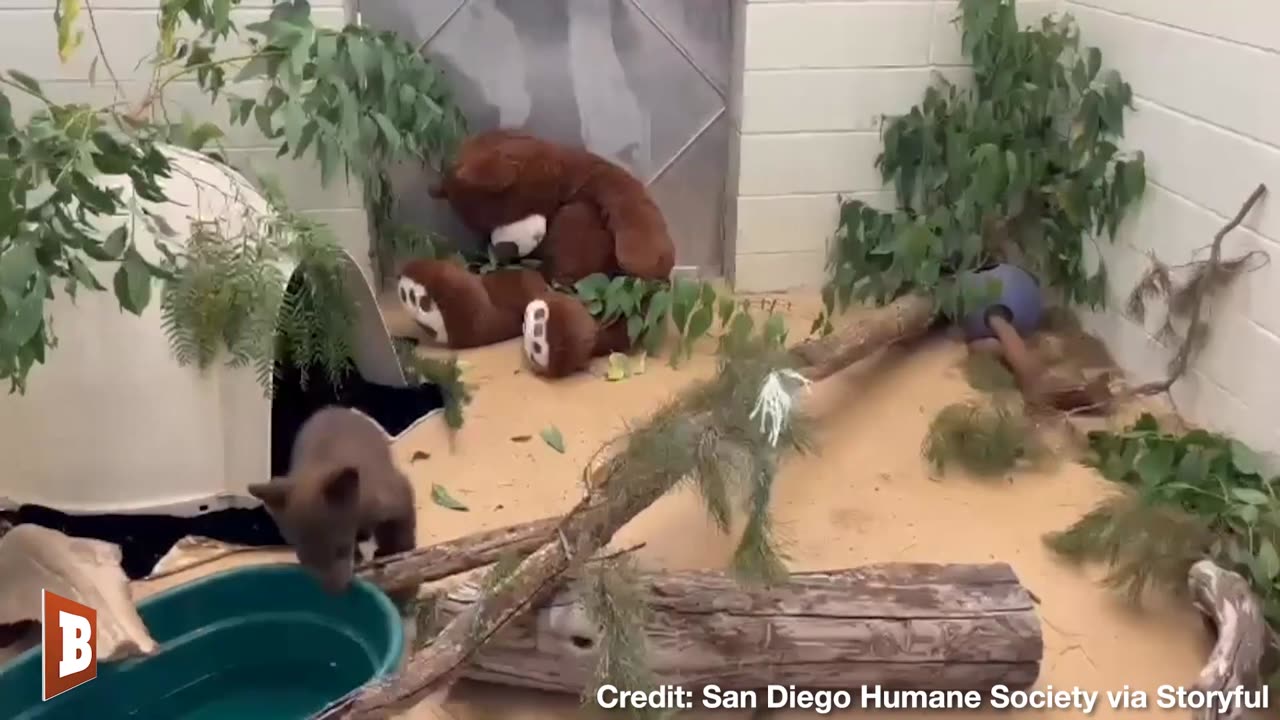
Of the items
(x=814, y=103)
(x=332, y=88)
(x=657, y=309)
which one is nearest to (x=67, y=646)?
(x=332, y=88)

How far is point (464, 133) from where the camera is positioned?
8.23 ft

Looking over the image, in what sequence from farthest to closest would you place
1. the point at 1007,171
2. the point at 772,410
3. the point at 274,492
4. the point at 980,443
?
1. the point at 1007,171
2. the point at 980,443
3. the point at 274,492
4. the point at 772,410

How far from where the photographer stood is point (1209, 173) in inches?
76.8

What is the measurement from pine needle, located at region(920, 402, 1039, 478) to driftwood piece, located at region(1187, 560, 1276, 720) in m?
0.41

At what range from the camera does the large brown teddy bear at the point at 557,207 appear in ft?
8.00

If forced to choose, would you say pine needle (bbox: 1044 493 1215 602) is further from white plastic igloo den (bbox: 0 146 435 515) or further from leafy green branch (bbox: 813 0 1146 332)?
white plastic igloo den (bbox: 0 146 435 515)

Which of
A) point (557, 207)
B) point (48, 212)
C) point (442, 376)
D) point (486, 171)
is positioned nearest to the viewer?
point (48, 212)

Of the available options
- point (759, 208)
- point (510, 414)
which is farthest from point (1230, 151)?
point (510, 414)

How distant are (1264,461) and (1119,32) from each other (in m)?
0.86

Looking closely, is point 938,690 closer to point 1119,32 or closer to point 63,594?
point 63,594

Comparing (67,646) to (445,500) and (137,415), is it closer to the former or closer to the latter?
(137,415)

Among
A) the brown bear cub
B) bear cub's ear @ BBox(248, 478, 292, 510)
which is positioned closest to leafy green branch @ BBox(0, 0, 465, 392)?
the brown bear cub

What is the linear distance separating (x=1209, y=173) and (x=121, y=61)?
200 centimetres

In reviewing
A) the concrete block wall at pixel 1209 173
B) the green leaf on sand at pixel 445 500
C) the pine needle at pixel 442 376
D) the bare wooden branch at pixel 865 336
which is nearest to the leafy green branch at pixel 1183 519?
the concrete block wall at pixel 1209 173
